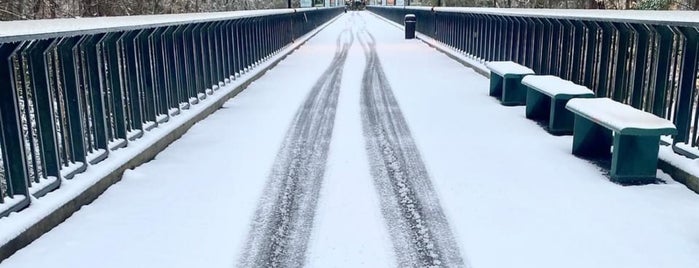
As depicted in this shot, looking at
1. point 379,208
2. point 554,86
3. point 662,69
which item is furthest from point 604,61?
point 379,208

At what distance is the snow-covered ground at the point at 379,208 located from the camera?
3812mm

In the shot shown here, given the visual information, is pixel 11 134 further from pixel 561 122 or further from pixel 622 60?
pixel 622 60

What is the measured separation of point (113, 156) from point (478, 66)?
10440 millimetres

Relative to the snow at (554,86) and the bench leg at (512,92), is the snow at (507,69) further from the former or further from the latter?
the snow at (554,86)

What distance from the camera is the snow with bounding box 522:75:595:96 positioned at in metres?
7.12

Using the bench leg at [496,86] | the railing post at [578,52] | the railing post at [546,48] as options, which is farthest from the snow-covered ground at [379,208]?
the bench leg at [496,86]

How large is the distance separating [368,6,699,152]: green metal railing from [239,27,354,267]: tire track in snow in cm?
359

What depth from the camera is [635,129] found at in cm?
496

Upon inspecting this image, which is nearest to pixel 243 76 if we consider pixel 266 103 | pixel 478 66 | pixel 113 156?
pixel 266 103

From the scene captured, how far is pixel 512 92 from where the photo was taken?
9680mm

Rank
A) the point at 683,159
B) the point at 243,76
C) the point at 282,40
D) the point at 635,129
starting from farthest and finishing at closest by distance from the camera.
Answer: the point at 282,40
the point at 243,76
the point at 683,159
the point at 635,129

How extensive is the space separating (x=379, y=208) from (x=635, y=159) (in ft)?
7.94

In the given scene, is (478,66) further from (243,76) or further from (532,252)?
(532,252)

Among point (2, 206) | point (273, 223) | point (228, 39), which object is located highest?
point (228, 39)
